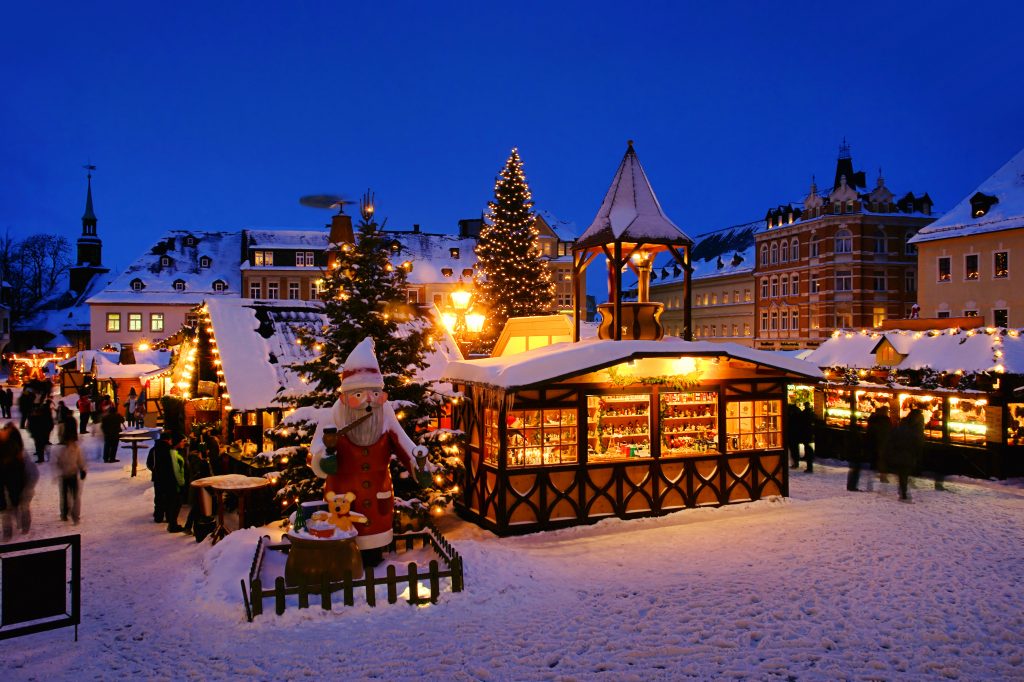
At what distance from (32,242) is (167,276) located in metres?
24.7

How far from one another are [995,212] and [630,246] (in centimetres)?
2635

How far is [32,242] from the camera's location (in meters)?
70.5

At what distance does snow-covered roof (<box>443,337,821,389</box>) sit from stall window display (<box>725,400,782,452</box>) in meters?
0.88

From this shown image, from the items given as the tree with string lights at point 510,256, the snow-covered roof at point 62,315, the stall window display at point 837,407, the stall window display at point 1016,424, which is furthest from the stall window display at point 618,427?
the snow-covered roof at point 62,315

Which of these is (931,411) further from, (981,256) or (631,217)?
(981,256)

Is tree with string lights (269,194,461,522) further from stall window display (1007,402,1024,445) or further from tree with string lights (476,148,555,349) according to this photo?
tree with string lights (476,148,555,349)

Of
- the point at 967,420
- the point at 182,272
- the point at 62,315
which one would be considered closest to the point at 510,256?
the point at 967,420

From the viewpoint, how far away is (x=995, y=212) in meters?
33.6

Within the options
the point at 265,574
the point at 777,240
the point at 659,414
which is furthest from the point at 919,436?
the point at 777,240

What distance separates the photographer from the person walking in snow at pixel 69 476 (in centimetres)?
1324

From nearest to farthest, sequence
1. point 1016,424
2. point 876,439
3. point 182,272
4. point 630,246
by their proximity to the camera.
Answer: point 630,246 < point 876,439 < point 1016,424 < point 182,272

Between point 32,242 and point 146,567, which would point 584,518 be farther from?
point 32,242

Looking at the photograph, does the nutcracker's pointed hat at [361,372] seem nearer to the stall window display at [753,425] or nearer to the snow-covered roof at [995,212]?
the stall window display at [753,425]

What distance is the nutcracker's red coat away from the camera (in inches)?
387
